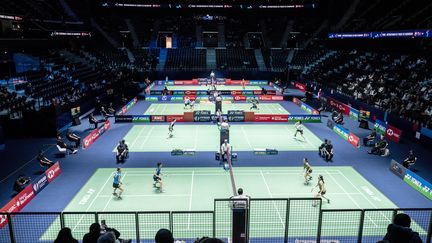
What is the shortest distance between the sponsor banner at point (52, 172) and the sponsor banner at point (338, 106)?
85.5ft

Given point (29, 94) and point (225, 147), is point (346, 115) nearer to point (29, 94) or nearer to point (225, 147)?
point (225, 147)

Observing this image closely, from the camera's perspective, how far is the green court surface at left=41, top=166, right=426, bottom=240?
530 inches

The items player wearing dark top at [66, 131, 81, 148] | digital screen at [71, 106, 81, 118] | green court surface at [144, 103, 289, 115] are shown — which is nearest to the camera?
player wearing dark top at [66, 131, 81, 148]

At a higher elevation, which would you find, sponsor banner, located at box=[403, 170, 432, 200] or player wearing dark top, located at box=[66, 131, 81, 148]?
player wearing dark top, located at box=[66, 131, 81, 148]

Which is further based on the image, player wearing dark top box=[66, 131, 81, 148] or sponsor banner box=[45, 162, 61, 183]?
Answer: player wearing dark top box=[66, 131, 81, 148]

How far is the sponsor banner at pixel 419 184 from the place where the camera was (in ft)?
53.5

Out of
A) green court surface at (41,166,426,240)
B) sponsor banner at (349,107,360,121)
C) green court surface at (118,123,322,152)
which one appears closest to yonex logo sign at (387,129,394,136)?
green court surface at (118,123,322,152)

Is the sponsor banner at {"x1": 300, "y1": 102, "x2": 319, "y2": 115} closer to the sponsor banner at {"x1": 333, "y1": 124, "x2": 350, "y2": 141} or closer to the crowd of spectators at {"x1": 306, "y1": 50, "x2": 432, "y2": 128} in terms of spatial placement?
the crowd of spectators at {"x1": 306, "y1": 50, "x2": 432, "y2": 128}

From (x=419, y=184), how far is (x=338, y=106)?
20.2m

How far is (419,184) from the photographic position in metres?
17.1

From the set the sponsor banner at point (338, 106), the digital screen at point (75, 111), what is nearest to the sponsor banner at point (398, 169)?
the sponsor banner at point (338, 106)

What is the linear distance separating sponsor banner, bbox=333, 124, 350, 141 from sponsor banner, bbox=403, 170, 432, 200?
25.5 feet

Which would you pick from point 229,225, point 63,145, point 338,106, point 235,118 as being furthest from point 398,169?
point 63,145

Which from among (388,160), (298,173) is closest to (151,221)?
(298,173)
